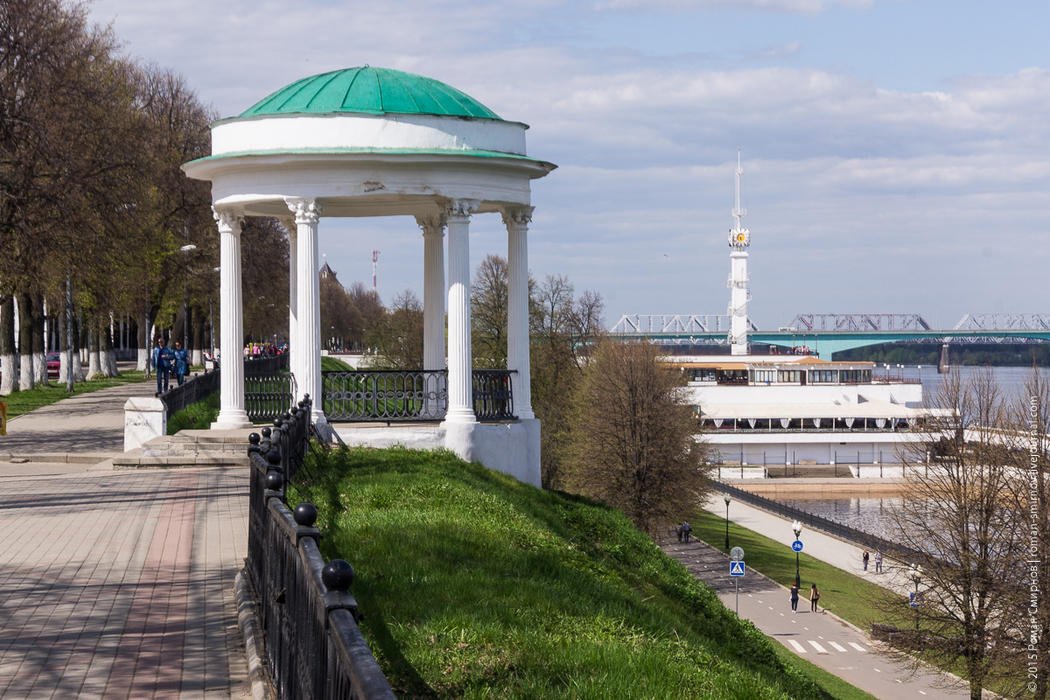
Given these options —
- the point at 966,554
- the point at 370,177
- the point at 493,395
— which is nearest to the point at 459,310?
the point at 493,395

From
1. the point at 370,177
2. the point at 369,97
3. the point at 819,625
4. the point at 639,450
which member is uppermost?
the point at 369,97

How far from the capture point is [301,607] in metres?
4.78

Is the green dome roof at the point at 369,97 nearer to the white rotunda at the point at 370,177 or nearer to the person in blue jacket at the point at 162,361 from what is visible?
the white rotunda at the point at 370,177

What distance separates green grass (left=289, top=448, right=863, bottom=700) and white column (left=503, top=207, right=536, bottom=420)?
623 centimetres

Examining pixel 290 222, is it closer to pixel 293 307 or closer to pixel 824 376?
pixel 293 307

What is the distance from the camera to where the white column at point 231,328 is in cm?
2011

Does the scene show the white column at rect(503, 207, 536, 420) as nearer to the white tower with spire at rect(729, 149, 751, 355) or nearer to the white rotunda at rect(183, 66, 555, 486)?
the white rotunda at rect(183, 66, 555, 486)

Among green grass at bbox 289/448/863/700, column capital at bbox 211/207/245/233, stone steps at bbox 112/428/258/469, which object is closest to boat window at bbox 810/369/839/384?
column capital at bbox 211/207/245/233

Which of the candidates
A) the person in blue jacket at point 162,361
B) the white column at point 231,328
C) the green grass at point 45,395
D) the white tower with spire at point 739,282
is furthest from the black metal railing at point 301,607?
the white tower with spire at point 739,282

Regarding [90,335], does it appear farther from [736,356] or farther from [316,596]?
[736,356]

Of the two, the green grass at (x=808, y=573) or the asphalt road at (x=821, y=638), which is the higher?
the asphalt road at (x=821, y=638)

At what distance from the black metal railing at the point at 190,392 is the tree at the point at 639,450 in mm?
18968

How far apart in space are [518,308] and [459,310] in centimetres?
218

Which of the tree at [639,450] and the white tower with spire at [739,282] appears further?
the white tower with spire at [739,282]
